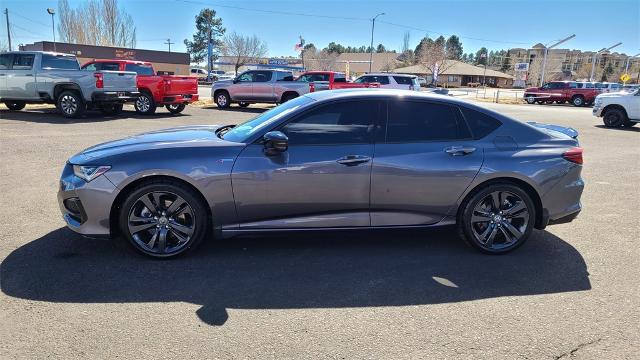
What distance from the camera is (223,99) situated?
71.1ft

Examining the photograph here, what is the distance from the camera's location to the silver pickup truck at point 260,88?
20.8 m

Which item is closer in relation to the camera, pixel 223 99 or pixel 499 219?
pixel 499 219

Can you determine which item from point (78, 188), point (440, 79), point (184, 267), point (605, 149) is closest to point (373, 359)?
point (184, 267)

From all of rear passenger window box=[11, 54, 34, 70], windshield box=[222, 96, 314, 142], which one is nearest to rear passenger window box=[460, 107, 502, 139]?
windshield box=[222, 96, 314, 142]

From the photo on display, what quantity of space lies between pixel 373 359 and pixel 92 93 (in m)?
14.4

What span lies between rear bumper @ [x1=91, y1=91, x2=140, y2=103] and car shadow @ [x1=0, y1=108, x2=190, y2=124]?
65 centimetres

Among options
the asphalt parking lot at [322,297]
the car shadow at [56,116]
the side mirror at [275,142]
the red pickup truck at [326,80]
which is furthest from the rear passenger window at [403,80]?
the side mirror at [275,142]

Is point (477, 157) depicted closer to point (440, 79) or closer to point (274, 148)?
point (274, 148)

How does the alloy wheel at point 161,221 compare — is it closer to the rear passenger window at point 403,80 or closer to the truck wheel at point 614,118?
the truck wheel at point 614,118

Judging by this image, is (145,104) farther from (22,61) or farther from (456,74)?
(456,74)

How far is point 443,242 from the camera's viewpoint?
480 cm

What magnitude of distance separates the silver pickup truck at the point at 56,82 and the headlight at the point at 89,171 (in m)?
11.8

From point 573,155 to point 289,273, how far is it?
2.98 metres

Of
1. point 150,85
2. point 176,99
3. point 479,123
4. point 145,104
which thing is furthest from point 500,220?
point 145,104
